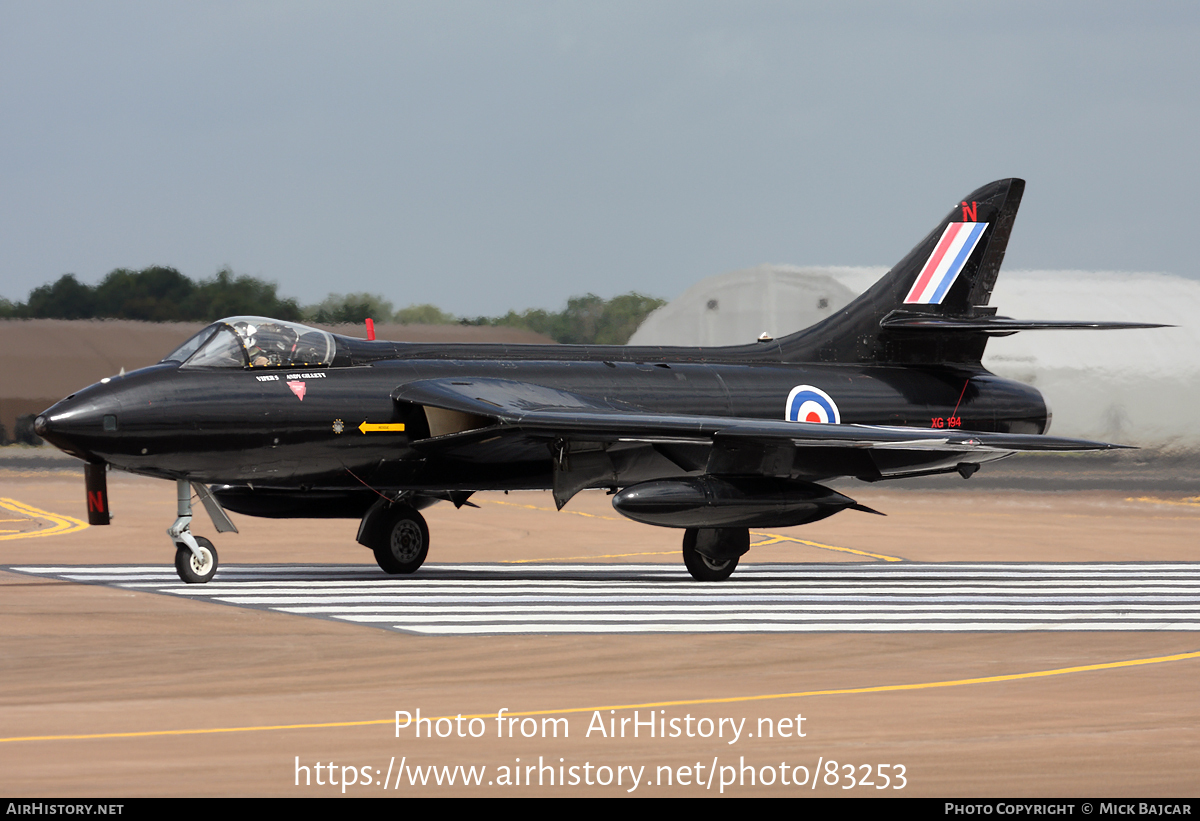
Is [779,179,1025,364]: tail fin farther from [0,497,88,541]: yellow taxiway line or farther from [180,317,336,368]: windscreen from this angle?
[0,497,88,541]: yellow taxiway line

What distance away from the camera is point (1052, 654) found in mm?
11680

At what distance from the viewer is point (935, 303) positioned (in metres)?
21.8

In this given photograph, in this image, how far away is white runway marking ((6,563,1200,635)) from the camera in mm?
13539

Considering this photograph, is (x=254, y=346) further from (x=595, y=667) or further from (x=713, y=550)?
(x=595, y=667)

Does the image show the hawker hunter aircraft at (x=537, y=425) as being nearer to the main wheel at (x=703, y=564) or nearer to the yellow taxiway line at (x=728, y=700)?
the main wheel at (x=703, y=564)

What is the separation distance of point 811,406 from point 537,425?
504 centimetres

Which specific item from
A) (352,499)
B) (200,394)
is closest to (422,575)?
(352,499)

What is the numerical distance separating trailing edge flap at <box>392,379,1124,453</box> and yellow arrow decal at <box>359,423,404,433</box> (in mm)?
318

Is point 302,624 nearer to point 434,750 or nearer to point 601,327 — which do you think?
point 434,750

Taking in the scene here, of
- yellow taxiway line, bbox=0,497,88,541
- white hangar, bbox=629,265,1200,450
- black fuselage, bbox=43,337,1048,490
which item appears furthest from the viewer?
white hangar, bbox=629,265,1200,450

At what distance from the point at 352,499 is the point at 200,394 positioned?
2.97m

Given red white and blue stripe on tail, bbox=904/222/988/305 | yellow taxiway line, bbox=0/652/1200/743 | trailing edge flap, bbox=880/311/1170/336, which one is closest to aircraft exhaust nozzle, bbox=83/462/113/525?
yellow taxiway line, bbox=0/652/1200/743

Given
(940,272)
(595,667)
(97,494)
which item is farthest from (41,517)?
(595,667)

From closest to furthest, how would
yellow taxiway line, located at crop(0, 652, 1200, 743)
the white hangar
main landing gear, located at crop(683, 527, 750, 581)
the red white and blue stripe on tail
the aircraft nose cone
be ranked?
yellow taxiway line, located at crop(0, 652, 1200, 743), the aircraft nose cone, main landing gear, located at crop(683, 527, 750, 581), the red white and blue stripe on tail, the white hangar
